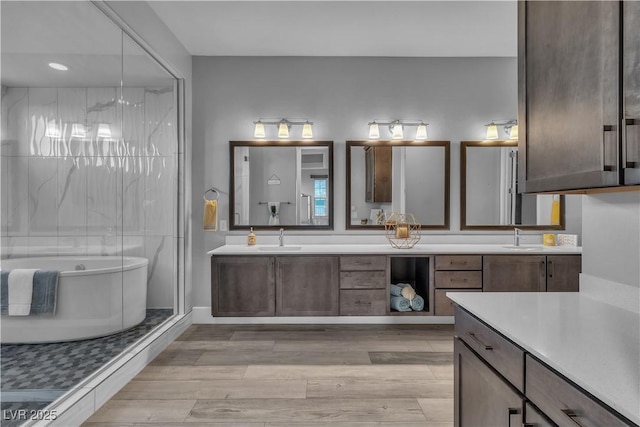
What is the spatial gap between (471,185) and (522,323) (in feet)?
10.1

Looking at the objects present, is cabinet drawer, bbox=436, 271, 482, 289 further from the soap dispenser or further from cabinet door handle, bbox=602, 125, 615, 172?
cabinet door handle, bbox=602, 125, 615, 172

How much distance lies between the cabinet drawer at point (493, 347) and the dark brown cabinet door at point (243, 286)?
223cm

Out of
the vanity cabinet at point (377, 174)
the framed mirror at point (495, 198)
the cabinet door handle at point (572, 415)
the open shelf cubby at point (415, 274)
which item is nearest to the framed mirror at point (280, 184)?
the vanity cabinet at point (377, 174)

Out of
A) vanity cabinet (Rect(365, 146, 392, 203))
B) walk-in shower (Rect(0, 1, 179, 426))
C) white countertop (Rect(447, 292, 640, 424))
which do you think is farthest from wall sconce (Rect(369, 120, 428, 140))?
white countertop (Rect(447, 292, 640, 424))

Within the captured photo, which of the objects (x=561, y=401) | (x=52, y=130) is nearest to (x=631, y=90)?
(x=561, y=401)

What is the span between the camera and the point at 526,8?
4.87 ft

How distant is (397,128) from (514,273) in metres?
1.79

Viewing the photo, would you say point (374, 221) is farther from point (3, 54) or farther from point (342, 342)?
point (3, 54)

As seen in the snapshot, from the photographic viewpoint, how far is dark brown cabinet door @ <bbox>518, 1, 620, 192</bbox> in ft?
3.44

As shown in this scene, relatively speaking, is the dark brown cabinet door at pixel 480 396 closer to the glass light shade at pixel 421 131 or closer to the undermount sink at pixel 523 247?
the undermount sink at pixel 523 247

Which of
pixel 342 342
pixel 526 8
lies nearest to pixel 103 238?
pixel 342 342

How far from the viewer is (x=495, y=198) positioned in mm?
4027

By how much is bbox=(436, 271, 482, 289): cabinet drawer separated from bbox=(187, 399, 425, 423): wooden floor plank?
1449 millimetres

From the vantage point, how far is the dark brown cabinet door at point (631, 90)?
97 cm
